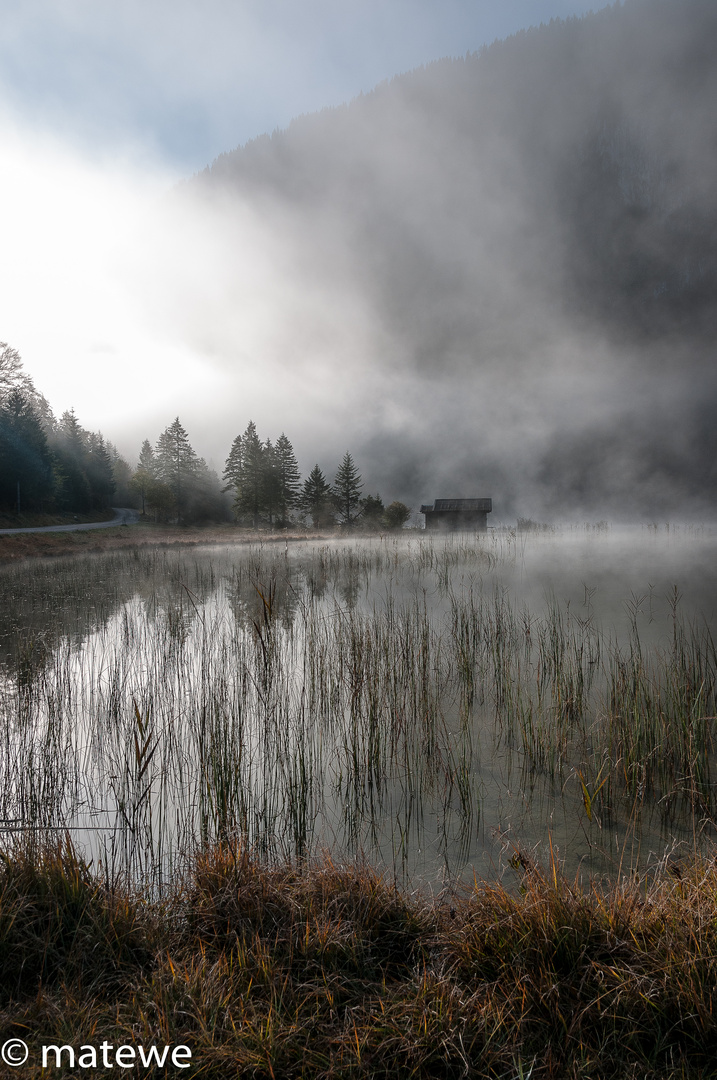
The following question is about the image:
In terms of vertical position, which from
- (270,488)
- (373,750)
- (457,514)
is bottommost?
(373,750)

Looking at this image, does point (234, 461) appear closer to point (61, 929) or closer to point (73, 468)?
point (73, 468)

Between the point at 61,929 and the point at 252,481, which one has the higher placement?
the point at 252,481

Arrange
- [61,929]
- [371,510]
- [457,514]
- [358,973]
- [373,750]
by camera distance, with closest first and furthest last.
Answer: [358,973] → [61,929] → [373,750] → [457,514] → [371,510]

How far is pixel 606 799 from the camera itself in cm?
320

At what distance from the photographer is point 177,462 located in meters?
57.4

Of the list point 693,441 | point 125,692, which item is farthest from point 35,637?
point 693,441

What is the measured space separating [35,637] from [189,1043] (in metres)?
7.18

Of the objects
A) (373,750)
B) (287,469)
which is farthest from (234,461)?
(373,750)

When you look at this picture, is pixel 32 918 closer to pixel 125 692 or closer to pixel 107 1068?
pixel 107 1068

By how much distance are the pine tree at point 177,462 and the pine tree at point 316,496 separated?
48.7 feet

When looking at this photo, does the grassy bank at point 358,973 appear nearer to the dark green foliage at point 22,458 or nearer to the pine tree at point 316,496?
the dark green foliage at point 22,458

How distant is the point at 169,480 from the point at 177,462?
7.69ft

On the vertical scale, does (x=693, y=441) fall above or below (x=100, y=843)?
above

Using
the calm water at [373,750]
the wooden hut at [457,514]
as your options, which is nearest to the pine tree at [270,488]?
the wooden hut at [457,514]
